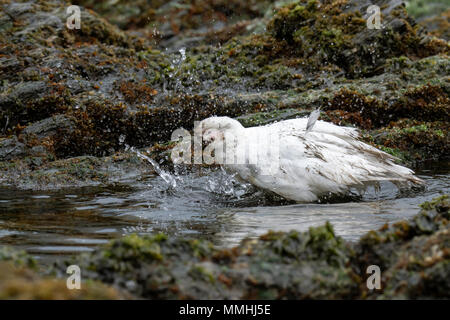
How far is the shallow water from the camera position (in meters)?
5.27

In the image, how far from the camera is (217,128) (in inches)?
287

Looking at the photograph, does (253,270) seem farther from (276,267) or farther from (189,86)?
(189,86)

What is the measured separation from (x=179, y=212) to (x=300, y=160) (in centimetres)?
180

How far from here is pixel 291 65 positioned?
10.5 meters

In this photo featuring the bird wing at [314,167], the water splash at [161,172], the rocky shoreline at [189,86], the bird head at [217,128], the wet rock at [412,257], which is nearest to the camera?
the wet rock at [412,257]

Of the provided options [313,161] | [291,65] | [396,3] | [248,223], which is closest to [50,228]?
[248,223]

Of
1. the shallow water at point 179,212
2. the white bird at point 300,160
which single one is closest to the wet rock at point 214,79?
the shallow water at point 179,212

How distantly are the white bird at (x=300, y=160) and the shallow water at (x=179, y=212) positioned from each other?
0.27 m

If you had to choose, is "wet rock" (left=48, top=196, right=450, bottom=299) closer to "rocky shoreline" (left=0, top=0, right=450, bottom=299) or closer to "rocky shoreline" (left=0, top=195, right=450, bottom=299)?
"rocky shoreline" (left=0, top=195, right=450, bottom=299)

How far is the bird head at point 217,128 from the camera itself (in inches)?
284

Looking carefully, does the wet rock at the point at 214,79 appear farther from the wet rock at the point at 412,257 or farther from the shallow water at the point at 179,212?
the wet rock at the point at 412,257

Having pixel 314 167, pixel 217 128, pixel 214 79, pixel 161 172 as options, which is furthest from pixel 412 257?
pixel 214 79

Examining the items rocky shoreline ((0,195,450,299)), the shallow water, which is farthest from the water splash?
rocky shoreline ((0,195,450,299))

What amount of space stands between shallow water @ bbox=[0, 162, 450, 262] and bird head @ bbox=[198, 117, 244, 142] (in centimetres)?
73
